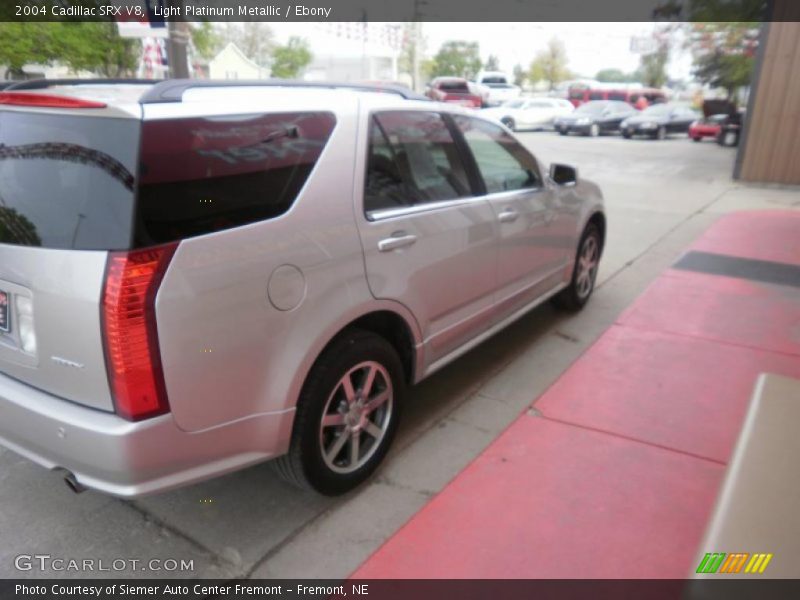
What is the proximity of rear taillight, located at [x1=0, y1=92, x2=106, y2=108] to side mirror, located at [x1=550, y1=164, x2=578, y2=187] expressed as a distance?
3.27m

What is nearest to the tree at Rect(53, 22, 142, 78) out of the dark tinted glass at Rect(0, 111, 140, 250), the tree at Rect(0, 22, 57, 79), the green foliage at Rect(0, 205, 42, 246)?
the tree at Rect(0, 22, 57, 79)

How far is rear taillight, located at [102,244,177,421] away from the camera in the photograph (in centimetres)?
190


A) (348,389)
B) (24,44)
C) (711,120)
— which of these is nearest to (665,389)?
(348,389)

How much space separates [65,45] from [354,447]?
9.15m

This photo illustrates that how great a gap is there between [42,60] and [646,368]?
9737mm

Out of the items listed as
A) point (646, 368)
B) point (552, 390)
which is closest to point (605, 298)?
point (646, 368)

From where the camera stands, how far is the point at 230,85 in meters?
2.54

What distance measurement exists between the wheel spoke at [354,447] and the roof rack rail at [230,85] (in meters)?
1.59

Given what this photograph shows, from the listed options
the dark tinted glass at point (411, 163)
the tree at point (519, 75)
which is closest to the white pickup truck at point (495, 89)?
the dark tinted glass at point (411, 163)

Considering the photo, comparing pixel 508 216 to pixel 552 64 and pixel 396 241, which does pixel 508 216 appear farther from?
pixel 552 64

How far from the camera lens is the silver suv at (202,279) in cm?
196

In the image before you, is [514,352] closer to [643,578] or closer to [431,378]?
[431,378]

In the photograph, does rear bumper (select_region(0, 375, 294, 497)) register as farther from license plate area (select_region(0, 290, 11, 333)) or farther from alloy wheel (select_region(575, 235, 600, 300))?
alloy wheel (select_region(575, 235, 600, 300))

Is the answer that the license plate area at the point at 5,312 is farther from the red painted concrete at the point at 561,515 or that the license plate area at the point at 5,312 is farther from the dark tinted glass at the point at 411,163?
the red painted concrete at the point at 561,515
